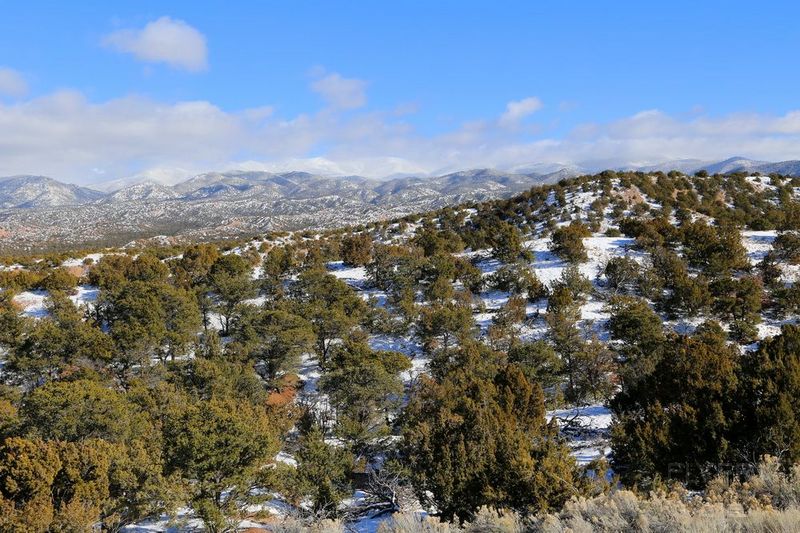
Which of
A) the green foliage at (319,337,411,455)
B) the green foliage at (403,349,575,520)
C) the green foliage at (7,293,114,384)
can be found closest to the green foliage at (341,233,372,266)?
the green foliage at (319,337,411,455)

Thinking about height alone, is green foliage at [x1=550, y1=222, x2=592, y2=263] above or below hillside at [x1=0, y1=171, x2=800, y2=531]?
above

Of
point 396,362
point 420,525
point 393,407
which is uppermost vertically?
point 420,525

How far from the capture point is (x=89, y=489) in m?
12.5

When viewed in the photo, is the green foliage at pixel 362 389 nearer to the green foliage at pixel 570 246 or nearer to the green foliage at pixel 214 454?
the green foliage at pixel 214 454

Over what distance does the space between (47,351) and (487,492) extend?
24.7 metres

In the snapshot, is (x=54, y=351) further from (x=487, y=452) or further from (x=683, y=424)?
(x=683, y=424)

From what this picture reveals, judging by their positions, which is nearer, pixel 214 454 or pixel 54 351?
pixel 214 454

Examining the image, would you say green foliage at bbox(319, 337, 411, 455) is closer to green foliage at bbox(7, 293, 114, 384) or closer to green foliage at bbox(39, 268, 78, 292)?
green foliage at bbox(7, 293, 114, 384)

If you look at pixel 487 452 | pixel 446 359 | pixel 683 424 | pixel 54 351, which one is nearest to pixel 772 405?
pixel 683 424

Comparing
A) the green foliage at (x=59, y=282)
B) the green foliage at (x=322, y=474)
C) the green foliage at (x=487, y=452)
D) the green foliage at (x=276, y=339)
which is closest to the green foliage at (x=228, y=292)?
the green foliage at (x=276, y=339)

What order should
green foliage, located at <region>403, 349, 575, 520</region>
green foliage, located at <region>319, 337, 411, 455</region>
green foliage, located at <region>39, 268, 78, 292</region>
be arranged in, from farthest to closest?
green foliage, located at <region>39, 268, 78, 292</region>
green foliage, located at <region>319, 337, 411, 455</region>
green foliage, located at <region>403, 349, 575, 520</region>

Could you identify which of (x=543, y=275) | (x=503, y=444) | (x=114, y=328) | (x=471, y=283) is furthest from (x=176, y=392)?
(x=543, y=275)

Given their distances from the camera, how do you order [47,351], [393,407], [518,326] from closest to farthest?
[393,407] → [47,351] → [518,326]

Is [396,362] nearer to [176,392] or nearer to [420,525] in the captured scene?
[176,392]
